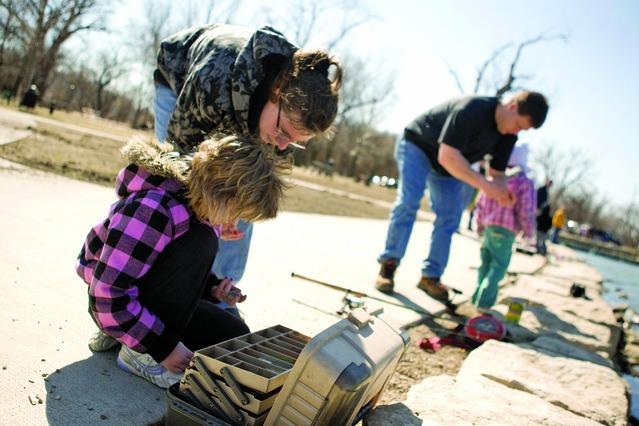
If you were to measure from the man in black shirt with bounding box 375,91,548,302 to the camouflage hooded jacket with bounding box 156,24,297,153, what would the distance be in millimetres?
1824

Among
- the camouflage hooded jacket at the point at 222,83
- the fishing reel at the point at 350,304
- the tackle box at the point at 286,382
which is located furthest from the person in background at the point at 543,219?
the tackle box at the point at 286,382

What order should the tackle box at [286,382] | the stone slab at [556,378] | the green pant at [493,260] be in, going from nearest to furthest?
the tackle box at [286,382] < the stone slab at [556,378] < the green pant at [493,260]

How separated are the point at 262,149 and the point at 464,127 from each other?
2318 millimetres

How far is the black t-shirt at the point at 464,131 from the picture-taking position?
365cm

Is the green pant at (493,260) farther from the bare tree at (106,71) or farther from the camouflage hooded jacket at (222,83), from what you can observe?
the bare tree at (106,71)

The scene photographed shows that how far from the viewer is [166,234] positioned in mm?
1616

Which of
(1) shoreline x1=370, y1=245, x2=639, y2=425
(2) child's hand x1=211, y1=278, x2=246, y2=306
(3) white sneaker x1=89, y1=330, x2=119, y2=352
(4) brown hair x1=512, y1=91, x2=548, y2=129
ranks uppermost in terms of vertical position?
(4) brown hair x1=512, y1=91, x2=548, y2=129

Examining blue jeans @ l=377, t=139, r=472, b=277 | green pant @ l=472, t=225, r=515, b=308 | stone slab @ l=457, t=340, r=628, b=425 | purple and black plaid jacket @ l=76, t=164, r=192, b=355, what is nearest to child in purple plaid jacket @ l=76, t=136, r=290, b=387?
purple and black plaid jacket @ l=76, t=164, r=192, b=355

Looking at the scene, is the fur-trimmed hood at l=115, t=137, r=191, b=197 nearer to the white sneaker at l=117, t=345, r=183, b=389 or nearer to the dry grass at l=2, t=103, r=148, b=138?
the white sneaker at l=117, t=345, r=183, b=389

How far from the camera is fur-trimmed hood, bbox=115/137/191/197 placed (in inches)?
64.8

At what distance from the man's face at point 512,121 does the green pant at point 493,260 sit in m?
0.82

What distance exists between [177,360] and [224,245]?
3.04 ft

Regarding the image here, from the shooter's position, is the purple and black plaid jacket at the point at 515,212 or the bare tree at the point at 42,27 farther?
the bare tree at the point at 42,27

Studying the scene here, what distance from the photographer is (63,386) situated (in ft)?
5.28
